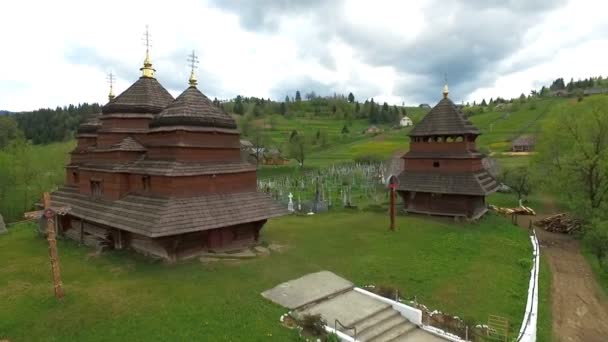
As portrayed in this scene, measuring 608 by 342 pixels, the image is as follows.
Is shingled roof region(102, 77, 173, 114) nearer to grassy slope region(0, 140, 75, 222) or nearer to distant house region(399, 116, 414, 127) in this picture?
grassy slope region(0, 140, 75, 222)

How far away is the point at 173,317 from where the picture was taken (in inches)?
416

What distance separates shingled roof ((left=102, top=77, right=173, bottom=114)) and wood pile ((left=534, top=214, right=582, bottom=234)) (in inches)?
1096

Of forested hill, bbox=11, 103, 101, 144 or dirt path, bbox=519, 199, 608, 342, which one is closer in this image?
dirt path, bbox=519, 199, 608, 342

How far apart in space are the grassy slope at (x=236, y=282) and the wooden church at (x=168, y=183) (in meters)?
1.49

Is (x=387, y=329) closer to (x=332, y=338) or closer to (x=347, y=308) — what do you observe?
(x=347, y=308)

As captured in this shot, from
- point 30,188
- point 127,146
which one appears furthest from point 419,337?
point 30,188

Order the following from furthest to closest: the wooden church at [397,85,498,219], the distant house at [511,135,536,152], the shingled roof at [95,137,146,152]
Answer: the distant house at [511,135,536,152], the wooden church at [397,85,498,219], the shingled roof at [95,137,146,152]

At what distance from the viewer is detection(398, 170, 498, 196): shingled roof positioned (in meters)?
22.5

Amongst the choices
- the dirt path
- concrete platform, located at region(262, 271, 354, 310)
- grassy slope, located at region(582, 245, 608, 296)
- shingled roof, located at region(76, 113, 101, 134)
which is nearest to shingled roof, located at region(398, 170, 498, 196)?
the dirt path

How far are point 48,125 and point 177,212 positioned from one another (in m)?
102

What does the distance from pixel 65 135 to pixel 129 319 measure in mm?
95681

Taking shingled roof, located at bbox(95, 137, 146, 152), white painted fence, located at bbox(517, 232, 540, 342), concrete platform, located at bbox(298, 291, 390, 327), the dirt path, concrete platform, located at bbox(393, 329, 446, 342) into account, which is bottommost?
the dirt path

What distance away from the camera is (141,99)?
1902cm

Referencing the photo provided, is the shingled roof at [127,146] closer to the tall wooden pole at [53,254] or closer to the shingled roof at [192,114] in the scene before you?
the shingled roof at [192,114]
